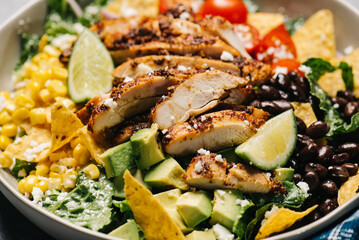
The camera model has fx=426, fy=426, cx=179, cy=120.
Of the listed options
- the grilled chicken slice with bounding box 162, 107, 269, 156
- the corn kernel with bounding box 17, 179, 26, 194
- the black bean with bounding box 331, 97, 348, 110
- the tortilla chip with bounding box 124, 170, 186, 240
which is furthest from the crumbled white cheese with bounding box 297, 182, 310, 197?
the corn kernel with bounding box 17, 179, 26, 194

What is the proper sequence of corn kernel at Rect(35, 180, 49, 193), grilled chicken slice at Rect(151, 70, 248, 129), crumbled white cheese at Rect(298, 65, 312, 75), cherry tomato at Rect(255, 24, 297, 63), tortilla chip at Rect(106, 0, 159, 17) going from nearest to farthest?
grilled chicken slice at Rect(151, 70, 248, 129) → corn kernel at Rect(35, 180, 49, 193) → crumbled white cheese at Rect(298, 65, 312, 75) → cherry tomato at Rect(255, 24, 297, 63) → tortilla chip at Rect(106, 0, 159, 17)

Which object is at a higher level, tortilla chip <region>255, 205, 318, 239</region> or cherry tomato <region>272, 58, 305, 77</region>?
cherry tomato <region>272, 58, 305, 77</region>

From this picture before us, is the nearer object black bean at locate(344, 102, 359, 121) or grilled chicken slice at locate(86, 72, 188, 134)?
grilled chicken slice at locate(86, 72, 188, 134)

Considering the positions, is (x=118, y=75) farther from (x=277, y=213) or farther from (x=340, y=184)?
(x=340, y=184)

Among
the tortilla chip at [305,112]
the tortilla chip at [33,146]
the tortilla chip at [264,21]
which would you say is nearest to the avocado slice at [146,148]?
the tortilla chip at [33,146]

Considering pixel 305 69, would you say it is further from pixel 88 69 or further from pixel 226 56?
pixel 88 69

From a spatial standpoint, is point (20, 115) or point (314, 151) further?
point (20, 115)

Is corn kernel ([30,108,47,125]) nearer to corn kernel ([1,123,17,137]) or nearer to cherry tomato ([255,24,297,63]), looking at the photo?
corn kernel ([1,123,17,137])

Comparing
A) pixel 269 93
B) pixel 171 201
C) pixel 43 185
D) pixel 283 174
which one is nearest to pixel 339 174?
pixel 283 174
